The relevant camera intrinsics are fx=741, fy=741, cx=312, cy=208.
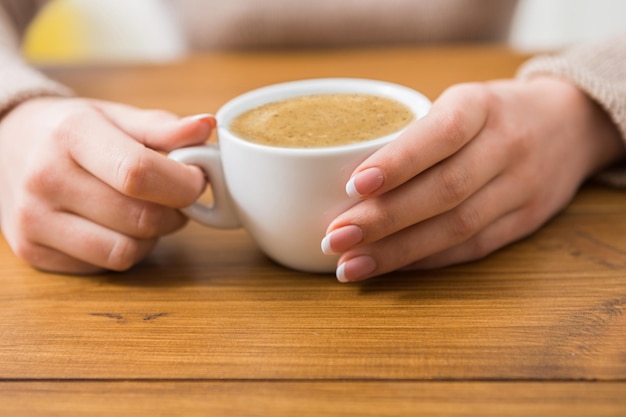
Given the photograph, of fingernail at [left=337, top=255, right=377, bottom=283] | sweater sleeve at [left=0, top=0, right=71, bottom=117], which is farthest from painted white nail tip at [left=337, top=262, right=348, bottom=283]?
sweater sleeve at [left=0, top=0, right=71, bottom=117]

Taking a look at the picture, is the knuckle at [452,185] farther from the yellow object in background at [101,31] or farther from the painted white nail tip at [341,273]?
the yellow object in background at [101,31]

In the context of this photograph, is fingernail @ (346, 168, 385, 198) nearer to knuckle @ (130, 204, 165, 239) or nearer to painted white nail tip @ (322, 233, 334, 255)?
painted white nail tip @ (322, 233, 334, 255)

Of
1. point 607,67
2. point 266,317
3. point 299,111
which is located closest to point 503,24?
point 607,67

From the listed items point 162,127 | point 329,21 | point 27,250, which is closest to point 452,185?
point 162,127

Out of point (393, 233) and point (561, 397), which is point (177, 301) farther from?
point (561, 397)

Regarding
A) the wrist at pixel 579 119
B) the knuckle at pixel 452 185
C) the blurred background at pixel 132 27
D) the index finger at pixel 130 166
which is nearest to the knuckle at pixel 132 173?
the index finger at pixel 130 166

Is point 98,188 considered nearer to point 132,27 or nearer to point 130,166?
point 130,166
